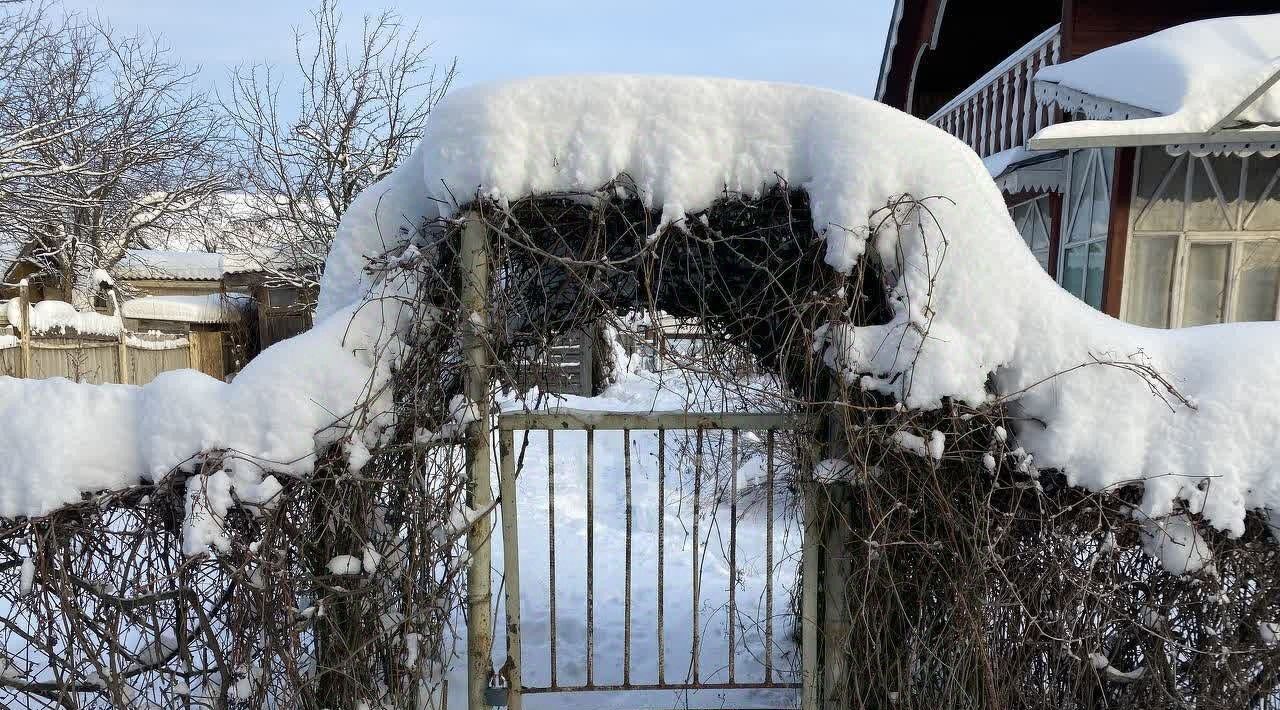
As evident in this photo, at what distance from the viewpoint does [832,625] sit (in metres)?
2.76

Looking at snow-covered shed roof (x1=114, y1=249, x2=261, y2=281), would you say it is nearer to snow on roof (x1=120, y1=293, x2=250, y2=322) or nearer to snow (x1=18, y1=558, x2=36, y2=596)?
snow on roof (x1=120, y1=293, x2=250, y2=322)

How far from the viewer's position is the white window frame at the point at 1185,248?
231 inches

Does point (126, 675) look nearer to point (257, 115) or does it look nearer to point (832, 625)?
point (832, 625)

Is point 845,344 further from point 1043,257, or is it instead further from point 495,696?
point 1043,257

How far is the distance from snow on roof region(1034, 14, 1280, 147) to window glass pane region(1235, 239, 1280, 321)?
1502 mm

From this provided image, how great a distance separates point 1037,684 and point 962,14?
10.6 meters

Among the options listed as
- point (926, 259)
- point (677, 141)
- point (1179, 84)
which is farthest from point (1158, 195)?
point (677, 141)

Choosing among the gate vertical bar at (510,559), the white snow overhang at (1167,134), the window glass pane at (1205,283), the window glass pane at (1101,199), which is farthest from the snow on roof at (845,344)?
the window glass pane at (1205,283)

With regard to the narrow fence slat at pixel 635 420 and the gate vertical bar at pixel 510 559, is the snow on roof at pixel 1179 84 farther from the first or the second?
the gate vertical bar at pixel 510 559

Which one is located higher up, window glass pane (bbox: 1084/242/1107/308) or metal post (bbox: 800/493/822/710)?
window glass pane (bbox: 1084/242/1107/308)

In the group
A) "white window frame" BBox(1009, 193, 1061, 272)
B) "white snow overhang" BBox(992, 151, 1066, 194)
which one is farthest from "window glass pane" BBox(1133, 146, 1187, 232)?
"white window frame" BBox(1009, 193, 1061, 272)

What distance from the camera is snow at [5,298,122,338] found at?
40.5 ft

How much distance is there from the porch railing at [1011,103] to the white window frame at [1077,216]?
768 mm

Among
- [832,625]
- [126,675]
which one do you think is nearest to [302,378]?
[126,675]
